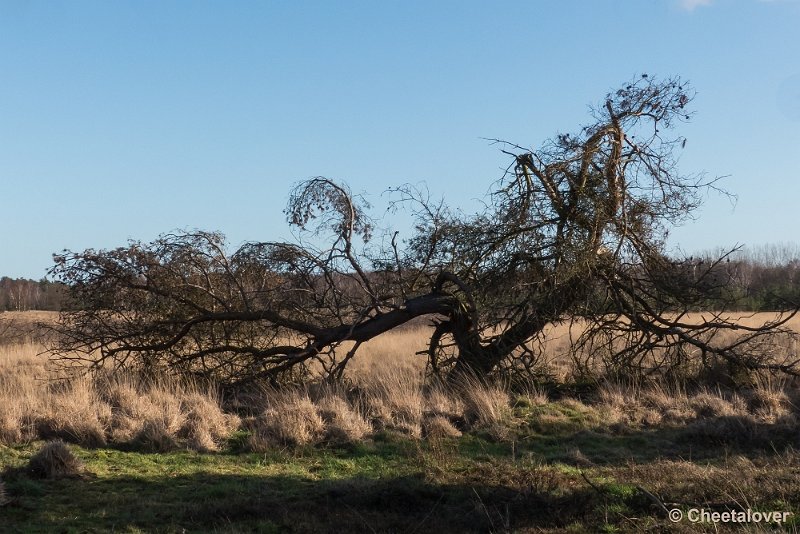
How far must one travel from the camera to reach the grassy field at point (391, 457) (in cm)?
616

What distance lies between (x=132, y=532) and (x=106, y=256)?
7446mm

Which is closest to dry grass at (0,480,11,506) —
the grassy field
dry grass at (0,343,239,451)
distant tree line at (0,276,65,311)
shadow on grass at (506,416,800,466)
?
the grassy field

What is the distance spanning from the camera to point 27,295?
40.6m

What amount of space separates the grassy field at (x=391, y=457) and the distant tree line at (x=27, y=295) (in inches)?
879

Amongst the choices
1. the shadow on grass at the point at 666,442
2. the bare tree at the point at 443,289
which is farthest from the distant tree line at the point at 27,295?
the shadow on grass at the point at 666,442

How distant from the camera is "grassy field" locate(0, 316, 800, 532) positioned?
6.16 m

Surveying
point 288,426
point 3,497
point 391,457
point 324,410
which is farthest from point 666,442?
point 3,497

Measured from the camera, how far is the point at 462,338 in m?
12.8

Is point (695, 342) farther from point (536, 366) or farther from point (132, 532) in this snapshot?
point (132, 532)

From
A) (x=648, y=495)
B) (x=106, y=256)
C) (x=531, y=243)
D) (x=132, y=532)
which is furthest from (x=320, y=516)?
(x=106, y=256)

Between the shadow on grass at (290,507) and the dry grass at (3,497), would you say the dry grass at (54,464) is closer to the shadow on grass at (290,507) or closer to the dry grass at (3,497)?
the shadow on grass at (290,507)

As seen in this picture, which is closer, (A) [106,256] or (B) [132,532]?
(B) [132,532]

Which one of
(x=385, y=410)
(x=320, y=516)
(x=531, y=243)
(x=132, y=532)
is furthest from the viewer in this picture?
(x=531, y=243)

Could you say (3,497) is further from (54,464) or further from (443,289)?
(443,289)
